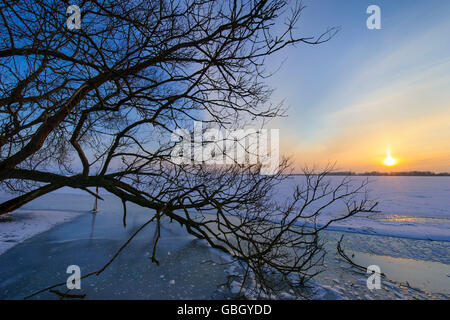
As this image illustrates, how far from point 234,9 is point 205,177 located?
2.93 meters

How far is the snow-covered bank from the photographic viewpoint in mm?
6150

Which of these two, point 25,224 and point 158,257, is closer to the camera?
point 158,257

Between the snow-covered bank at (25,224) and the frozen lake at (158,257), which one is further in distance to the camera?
the snow-covered bank at (25,224)

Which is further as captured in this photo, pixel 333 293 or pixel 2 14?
pixel 333 293

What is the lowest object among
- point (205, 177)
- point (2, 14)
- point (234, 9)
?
point (205, 177)

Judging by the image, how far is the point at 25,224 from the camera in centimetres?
780

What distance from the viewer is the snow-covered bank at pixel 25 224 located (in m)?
6.15

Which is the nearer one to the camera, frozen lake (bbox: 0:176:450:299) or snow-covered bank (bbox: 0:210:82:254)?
frozen lake (bbox: 0:176:450:299)

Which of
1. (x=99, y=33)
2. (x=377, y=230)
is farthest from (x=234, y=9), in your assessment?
(x=377, y=230)

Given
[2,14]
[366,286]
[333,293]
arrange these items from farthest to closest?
1. [366,286]
2. [333,293]
3. [2,14]

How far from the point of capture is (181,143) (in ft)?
13.9
